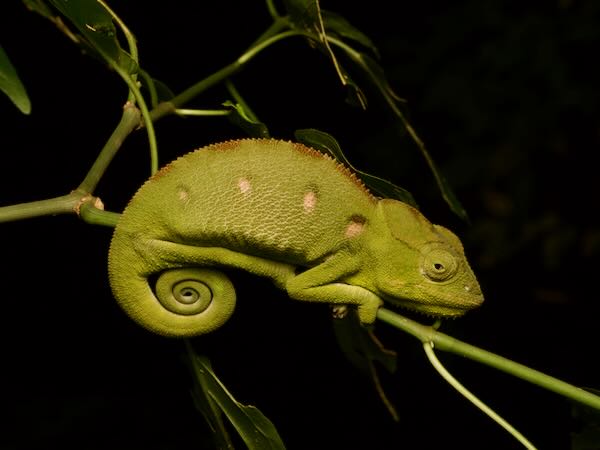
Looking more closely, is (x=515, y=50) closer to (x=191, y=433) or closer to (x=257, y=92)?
(x=257, y=92)

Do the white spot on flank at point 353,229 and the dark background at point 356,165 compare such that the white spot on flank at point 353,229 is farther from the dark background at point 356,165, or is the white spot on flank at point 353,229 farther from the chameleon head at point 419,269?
the dark background at point 356,165

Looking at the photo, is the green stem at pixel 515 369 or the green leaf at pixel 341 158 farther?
the green leaf at pixel 341 158

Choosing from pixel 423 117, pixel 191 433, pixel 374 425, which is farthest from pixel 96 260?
pixel 423 117

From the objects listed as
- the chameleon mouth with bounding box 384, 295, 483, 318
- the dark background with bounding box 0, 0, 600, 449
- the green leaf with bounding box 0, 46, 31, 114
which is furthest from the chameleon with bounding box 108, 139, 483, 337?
the dark background with bounding box 0, 0, 600, 449

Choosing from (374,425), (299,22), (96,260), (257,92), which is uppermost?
(257,92)

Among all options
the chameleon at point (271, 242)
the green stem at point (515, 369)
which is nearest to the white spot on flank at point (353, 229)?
the chameleon at point (271, 242)

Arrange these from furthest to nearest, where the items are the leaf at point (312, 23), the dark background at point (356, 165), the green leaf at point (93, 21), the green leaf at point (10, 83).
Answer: the dark background at point (356, 165), the leaf at point (312, 23), the green leaf at point (93, 21), the green leaf at point (10, 83)

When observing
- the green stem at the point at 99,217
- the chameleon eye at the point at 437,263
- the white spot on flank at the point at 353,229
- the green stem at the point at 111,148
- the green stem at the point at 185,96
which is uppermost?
the green stem at the point at 185,96

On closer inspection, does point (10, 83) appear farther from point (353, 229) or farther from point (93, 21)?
point (353, 229)
